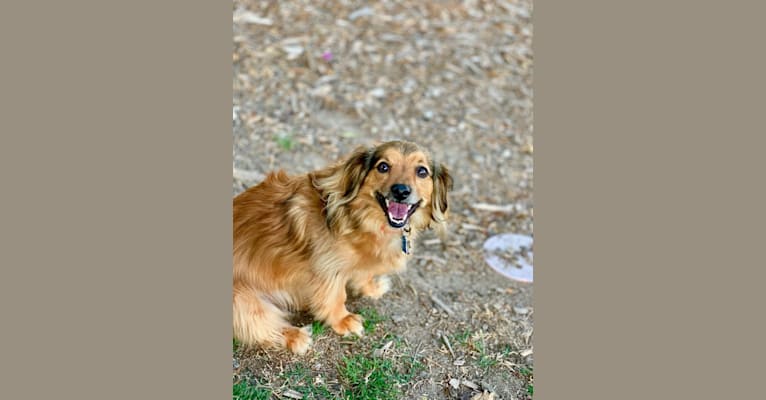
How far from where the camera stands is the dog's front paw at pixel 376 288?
4.54 metres

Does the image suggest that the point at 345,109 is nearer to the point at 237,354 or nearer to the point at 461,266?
the point at 461,266

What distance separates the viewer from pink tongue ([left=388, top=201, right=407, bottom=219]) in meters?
3.51

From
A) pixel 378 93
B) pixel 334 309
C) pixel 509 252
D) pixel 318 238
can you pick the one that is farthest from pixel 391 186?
pixel 378 93

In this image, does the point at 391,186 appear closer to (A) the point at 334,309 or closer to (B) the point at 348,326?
(A) the point at 334,309

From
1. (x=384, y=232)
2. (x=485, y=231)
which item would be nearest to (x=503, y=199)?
(x=485, y=231)

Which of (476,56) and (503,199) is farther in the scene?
(476,56)

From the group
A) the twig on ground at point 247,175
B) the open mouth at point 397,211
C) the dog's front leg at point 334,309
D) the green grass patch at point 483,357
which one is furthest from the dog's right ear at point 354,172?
the twig on ground at point 247,175

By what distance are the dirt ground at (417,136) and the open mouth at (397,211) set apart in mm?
902

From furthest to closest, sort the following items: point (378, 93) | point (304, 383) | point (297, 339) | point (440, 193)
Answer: point (378, 93) < point (297, 339) < point (440, 193) < point (304, 383)

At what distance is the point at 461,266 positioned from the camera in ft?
16.5

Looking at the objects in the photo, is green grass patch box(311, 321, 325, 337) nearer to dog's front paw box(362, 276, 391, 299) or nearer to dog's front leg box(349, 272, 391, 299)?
dog's front leg box(349, 272, 391, 299)

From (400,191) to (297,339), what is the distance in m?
1.19

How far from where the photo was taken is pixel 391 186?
346cm

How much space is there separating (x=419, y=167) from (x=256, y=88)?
368 centimetres
